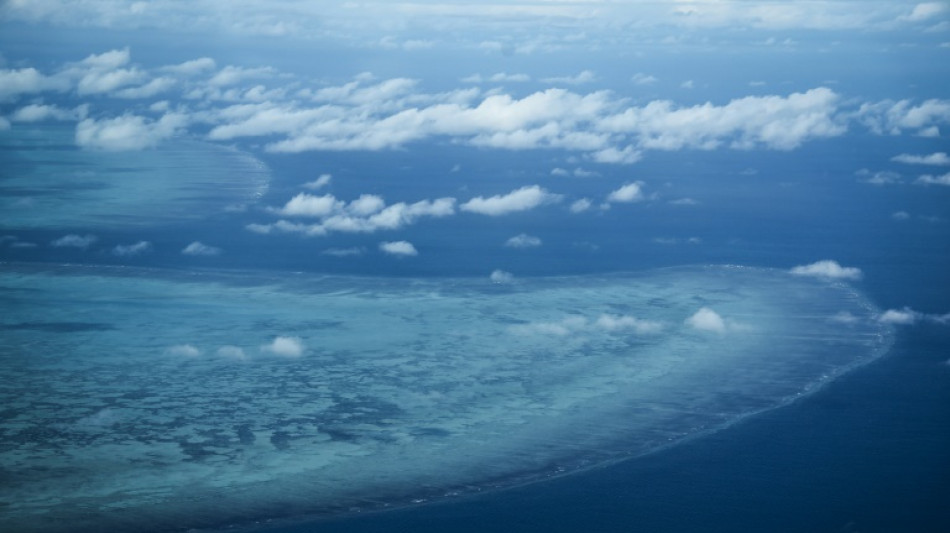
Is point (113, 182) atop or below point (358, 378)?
atop

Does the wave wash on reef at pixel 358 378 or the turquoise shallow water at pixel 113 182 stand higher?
the turquoise shallow water at pixel 113 182

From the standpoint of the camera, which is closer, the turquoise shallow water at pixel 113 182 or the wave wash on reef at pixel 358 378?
the wave wash on reef at pixel 358 378

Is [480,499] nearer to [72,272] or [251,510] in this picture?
[251,510]

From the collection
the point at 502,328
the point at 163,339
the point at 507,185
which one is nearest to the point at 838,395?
the point at 502,328

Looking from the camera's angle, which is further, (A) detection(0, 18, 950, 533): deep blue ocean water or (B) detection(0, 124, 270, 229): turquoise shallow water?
(B) detection(0, 124, 270, 229): turquoise shallow water

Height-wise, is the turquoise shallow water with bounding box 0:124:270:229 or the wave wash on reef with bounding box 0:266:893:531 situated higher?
the turquoise shallow water with bounding box 0:124:270:229

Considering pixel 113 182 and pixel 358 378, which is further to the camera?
pixel 113 182

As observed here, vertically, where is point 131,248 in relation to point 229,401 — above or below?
above

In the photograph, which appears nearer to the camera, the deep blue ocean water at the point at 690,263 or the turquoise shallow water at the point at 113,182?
the deep blue ocean water at the point at 690,263
